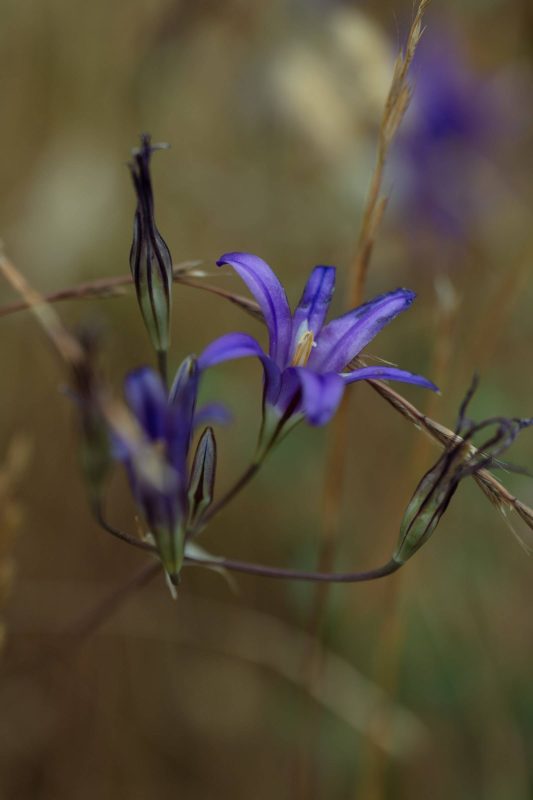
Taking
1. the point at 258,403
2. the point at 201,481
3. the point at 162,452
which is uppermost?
the point at 162,452

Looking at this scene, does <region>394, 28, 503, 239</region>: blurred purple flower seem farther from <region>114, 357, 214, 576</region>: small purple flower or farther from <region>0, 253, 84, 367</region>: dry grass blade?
<region>114, 357, 214, 576</region>: small purple flower

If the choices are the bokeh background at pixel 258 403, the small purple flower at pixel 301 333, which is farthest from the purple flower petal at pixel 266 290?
the bokeh background at pixel 258 403

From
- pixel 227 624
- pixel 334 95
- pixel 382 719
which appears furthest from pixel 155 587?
pixel 334 95

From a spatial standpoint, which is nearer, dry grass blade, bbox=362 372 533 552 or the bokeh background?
dry grass blade, bbox=362 372 533 552

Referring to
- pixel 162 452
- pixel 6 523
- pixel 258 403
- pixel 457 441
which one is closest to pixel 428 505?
pixel 457 441

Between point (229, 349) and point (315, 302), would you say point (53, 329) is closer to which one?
point (229, 349)

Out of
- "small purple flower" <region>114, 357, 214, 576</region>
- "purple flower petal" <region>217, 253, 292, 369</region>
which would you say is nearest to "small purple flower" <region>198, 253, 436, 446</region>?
"purple flower petal" <region>217, 253, 292, 369</region>

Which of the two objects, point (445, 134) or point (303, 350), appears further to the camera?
point (445, 134)
